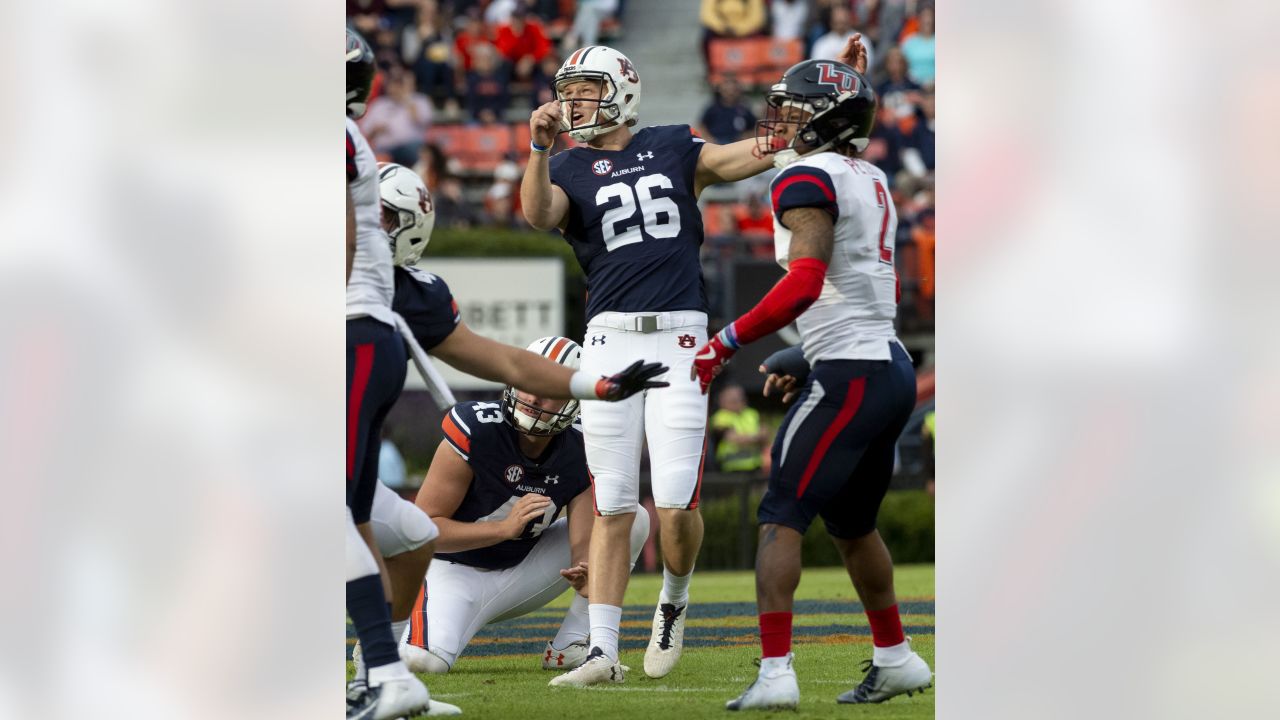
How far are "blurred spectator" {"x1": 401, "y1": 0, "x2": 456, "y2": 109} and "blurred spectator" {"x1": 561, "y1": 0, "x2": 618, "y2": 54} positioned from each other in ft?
4.54

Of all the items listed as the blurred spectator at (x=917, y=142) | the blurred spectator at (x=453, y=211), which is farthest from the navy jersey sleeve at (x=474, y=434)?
the blurred spectator at (x=917, y=142)

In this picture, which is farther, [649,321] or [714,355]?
Answer: [649,321]

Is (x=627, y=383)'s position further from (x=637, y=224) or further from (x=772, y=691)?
(x=637, y=224)

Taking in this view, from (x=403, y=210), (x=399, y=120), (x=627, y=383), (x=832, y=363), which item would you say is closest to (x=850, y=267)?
(x=832, y=363)

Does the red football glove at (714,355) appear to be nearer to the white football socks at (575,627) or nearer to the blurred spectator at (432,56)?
the white football socks at (575,627)

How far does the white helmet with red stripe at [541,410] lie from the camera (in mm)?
5562

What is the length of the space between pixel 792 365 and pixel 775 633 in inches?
34.6

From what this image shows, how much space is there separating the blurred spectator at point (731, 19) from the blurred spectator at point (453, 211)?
4105 millimetres

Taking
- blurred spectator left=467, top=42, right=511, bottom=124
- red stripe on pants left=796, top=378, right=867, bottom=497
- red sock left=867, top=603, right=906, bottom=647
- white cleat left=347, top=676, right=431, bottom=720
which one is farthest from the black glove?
blurred spectator left=467, top=42, right=511, bottom=124

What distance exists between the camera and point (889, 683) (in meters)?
4.64

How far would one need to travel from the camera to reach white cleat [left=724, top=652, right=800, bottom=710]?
433 cm
